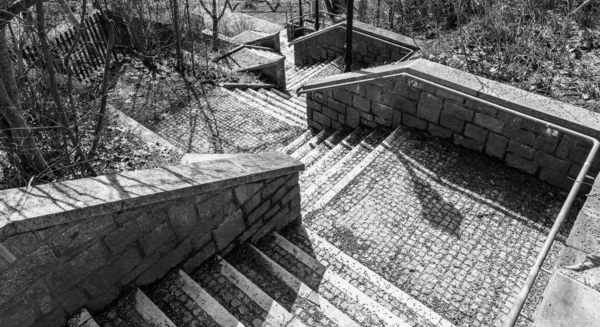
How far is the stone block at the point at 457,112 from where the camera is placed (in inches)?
200

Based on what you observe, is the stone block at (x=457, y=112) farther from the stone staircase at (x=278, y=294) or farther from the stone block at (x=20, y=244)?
the stone block at (x=20, y=244)

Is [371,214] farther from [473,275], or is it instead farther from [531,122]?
[531,122]

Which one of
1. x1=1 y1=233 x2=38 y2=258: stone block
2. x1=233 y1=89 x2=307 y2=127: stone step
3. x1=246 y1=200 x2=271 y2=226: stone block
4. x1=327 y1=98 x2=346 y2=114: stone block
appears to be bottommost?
x1=233 y1=89 x2=307 y2=127: stone step

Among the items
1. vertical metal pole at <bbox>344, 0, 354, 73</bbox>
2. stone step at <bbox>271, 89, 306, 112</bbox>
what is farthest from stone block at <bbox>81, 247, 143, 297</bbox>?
stone step at <bbox>271, 89, 306, 112</bbox>

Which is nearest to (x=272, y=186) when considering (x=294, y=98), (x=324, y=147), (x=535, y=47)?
(x=324, y=147)

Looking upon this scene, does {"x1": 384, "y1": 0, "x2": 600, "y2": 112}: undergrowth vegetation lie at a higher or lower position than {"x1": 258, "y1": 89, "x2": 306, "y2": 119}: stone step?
higher

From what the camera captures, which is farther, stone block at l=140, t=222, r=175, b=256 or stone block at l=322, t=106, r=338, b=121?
stone block at l=322, t=106, r=338, b=121

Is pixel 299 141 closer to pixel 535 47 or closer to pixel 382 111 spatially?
pixel 382 111

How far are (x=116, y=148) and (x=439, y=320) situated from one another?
186 inches

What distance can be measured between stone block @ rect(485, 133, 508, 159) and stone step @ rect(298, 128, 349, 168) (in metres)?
2.14

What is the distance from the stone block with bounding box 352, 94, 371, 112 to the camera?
604 centimetres

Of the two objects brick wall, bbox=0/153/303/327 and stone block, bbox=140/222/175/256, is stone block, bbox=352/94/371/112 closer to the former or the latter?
brick wall, bbox=0/153/303/327

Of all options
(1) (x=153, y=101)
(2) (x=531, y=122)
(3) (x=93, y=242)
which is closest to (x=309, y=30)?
(1) (x=153, y=101)

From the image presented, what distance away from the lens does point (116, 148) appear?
5941 millimetres
